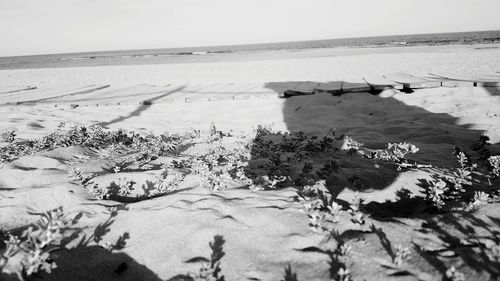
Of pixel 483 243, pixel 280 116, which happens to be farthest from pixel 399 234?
pixel 280 116

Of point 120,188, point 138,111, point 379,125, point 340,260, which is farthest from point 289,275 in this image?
point 138,111

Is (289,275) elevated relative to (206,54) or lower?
lower

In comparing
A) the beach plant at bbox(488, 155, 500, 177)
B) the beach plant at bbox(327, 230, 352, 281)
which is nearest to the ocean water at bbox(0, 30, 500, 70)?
the beach plant at bbox(488, 155, 500, 177)

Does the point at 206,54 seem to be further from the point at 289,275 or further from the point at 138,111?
the point at 289,275

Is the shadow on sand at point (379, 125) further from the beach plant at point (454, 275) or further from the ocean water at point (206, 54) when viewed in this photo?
the ocean water at point (206, 54)

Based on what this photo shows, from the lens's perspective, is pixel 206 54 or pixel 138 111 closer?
pixel 138 111

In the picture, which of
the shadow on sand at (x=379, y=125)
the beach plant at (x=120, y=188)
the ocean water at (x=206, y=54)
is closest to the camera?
the beach plant at (x=120, y=188)

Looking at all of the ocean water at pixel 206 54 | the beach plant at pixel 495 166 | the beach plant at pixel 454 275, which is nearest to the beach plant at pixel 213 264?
the beach plant at pixel 454 275

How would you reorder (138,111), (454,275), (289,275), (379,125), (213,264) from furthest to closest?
1. (138,111)
2. (379,125)
3. (213,264)
4. (289,275)
5. (454,275)

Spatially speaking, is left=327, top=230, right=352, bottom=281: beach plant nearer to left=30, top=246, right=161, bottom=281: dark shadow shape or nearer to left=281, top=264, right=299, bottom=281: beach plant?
left=281, top=264, right=299, bottom=281: beach plant

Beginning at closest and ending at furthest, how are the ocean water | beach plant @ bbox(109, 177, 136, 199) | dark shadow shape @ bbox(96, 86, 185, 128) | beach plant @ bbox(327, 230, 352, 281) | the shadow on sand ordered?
beach plant @ bbox(327, 230, 352, 281), beach plant @ bbox(109, 177, 136, 199), the shadow on sand, dark shadow shape @ bbox(96, 86, 185, 128), the ocean water

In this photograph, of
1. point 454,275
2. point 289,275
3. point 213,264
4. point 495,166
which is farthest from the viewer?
point 495,166

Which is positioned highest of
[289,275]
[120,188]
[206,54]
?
[206,54]
